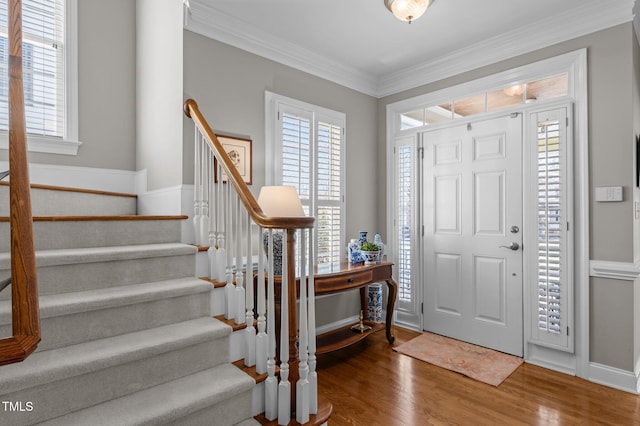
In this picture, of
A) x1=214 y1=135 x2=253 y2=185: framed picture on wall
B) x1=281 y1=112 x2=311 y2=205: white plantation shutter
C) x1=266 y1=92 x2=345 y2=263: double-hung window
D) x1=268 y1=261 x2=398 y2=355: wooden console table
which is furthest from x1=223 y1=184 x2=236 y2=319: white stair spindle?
x1=281 y1=112 x2=311 y2=205: white plantation shutter

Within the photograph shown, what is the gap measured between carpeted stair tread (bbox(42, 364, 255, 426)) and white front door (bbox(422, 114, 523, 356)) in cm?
250

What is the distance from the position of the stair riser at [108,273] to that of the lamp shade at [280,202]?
2.22ft

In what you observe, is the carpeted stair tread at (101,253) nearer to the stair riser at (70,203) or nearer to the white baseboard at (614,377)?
the stair riser at (70,203)

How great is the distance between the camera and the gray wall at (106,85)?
298 centimetres

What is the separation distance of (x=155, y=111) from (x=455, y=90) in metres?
2.85

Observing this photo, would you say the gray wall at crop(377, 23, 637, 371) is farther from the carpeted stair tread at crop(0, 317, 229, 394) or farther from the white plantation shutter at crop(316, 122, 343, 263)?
the carpeted stair tread at crop(0, 317, 229, 394)

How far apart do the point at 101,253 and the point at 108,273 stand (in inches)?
4.8

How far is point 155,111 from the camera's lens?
2902 millimetres

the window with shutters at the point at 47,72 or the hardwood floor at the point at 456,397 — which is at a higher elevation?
the window with shutters at the point at 47,72

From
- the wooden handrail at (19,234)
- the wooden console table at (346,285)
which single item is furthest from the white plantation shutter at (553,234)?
the wooden handrail at (19,234)

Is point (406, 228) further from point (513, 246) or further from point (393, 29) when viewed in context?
point (393, 29)

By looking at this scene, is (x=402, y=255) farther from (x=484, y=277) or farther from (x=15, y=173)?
(x=15, y=173)

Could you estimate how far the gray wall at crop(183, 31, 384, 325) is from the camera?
271 centimetres

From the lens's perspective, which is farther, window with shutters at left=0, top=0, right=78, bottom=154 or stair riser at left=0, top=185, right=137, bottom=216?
window with shutters at left=0, top=0, right=78, bottom=154
